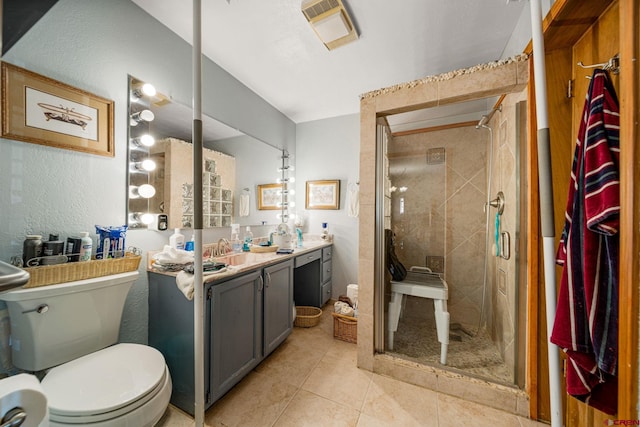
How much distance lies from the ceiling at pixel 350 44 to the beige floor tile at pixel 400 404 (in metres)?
2.35

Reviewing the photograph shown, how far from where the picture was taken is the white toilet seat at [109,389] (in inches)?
31.9

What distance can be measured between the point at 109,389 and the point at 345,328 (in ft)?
5.19

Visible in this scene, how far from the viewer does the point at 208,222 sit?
1.95m

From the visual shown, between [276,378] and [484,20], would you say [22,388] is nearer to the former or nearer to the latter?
[276,378]

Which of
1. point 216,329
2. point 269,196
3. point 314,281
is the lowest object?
point 314,281

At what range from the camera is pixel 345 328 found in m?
2.03

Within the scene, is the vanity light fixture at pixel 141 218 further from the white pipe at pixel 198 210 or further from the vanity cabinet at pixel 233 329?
the white pipe at pixel 198 210

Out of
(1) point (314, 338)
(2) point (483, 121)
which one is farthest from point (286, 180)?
(2) point (483, 121)

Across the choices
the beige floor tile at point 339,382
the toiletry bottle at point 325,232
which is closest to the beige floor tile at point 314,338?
the beige floor tile at point 339,382

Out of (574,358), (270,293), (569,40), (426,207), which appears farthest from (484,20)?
A: (270,293)

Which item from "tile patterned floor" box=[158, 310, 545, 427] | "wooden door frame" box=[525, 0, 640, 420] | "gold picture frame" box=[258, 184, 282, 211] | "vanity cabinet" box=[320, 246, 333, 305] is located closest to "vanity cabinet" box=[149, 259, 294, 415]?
"tile patterned floor" box=[158, 310, 545, 427]

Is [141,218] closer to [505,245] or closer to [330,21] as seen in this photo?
[330,21]

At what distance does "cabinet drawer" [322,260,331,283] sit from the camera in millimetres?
2630

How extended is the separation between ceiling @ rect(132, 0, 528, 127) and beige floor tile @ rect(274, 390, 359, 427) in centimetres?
245
